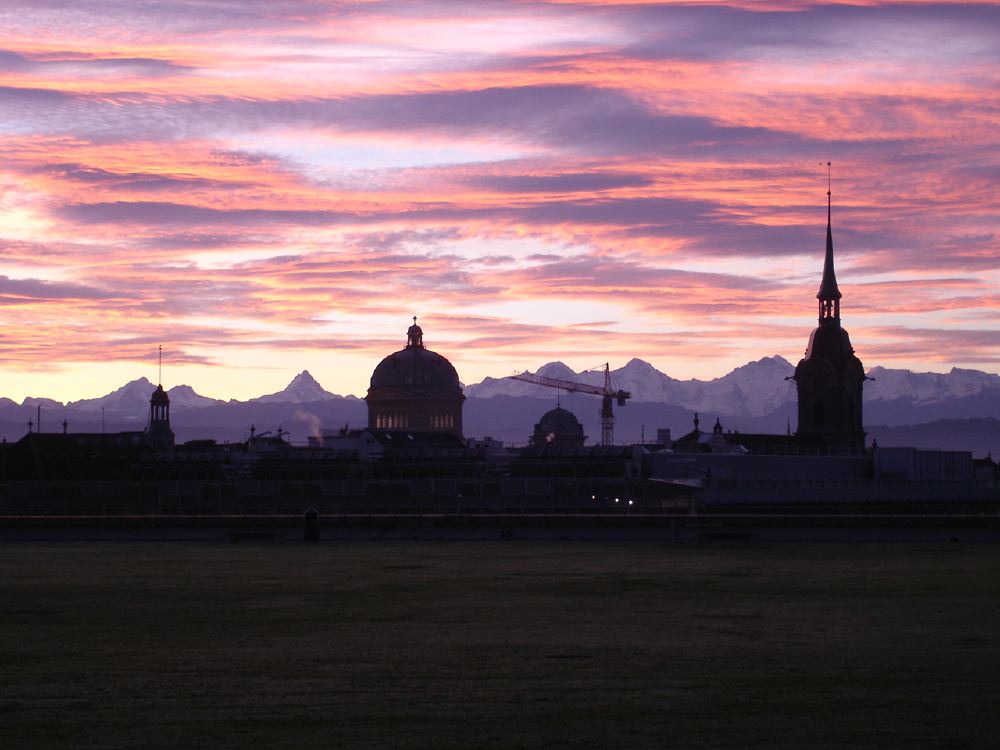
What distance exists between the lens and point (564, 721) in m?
20.8

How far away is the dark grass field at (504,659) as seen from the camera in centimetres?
2034

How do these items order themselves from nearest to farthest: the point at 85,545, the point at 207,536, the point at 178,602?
1. the point at 178,602
2. the point at 85,545
3. the point at 207,536

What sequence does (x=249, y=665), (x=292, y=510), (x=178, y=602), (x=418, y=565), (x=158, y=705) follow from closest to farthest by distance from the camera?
(x=158, y=705), (x=249, y=665), (x=178, y=602), (x=418, y=565), (x=292, y=510)

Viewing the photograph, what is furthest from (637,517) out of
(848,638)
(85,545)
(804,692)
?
(804,692)

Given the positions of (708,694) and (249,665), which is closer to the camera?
(708,694)

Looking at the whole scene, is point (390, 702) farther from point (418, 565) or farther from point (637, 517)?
point (637, 517)

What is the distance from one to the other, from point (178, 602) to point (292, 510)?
10783cm

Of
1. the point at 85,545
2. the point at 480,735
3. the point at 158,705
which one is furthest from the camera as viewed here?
the point at 85,545

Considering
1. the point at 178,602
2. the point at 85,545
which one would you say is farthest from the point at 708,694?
the point at 85,545

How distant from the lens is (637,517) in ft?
269

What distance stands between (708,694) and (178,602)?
1946cm

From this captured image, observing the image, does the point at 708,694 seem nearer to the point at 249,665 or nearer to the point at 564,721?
the point at 564,721

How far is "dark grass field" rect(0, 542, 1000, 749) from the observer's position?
20344 mm

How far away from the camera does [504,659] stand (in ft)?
88.5
